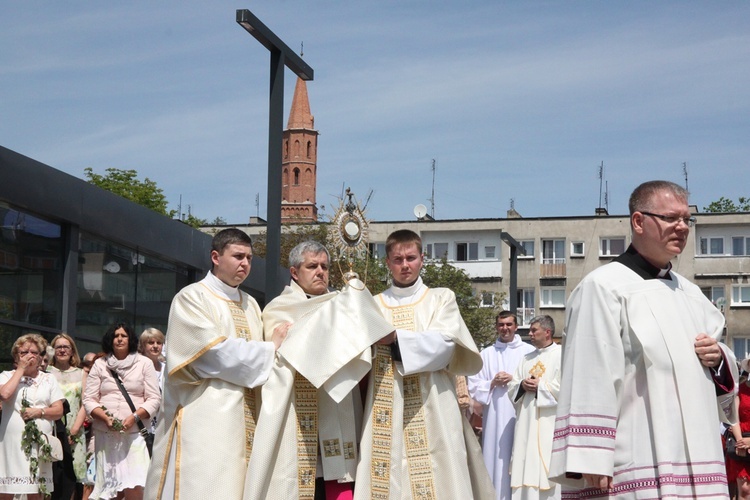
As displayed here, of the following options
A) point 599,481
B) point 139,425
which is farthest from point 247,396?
point 139,425

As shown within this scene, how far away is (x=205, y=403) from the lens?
28.6 feet

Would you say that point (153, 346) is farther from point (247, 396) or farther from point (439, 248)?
point (439, 248)

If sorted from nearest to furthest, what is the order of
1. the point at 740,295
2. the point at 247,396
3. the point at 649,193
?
the point at 649,193 → the point at 247,396 → the point at 740,295

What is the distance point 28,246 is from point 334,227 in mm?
8605

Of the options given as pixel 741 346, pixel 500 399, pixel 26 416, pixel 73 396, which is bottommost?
pixel 26 416

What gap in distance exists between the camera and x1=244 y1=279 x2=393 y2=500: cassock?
28.4 feet

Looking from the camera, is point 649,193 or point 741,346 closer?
point 649,193

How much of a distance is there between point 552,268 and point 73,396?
209ft

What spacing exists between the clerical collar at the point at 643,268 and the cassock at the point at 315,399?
Result: 2.30m

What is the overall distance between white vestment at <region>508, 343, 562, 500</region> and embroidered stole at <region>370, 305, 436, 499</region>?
18.4 ft

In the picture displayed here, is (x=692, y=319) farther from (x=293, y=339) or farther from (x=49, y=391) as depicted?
(x=49, y=391)

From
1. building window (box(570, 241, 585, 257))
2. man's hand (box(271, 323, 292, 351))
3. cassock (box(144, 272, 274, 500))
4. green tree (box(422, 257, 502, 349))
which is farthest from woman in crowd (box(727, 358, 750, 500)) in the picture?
building window (box(570, 241, 585, 257))

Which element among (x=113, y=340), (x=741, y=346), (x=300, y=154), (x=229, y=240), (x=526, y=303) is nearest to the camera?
(x=229, y=240)

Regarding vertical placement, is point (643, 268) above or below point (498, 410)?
above
